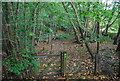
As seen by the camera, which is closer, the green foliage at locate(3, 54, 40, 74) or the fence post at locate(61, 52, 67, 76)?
the green foliage at locate(3, 54, 40, 74)

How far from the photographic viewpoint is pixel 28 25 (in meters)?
3.02

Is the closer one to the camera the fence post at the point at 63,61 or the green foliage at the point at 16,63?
the green foliage at the point at 16,63

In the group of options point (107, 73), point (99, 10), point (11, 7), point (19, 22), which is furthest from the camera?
point (107, 73)

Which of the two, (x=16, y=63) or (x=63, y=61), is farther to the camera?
(x=63, y=61)

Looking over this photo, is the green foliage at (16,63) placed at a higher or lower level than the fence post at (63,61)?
higher

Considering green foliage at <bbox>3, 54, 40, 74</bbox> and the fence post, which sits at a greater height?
green foliage at <bbox>3, 54, 40, 74</bbox>

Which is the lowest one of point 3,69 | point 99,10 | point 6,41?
point 3,69

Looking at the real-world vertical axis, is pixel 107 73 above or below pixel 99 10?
below

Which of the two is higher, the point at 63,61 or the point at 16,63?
the point at 16,63

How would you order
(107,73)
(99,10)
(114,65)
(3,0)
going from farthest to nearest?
(114,65) → (107,73) → (99,10) → (3,0)

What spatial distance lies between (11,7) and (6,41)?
0.90 meters

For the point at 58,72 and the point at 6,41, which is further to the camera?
the point at 58,72

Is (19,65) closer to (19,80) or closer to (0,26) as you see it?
(19,80)

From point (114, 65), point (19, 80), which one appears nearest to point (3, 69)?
point (19, 80)
